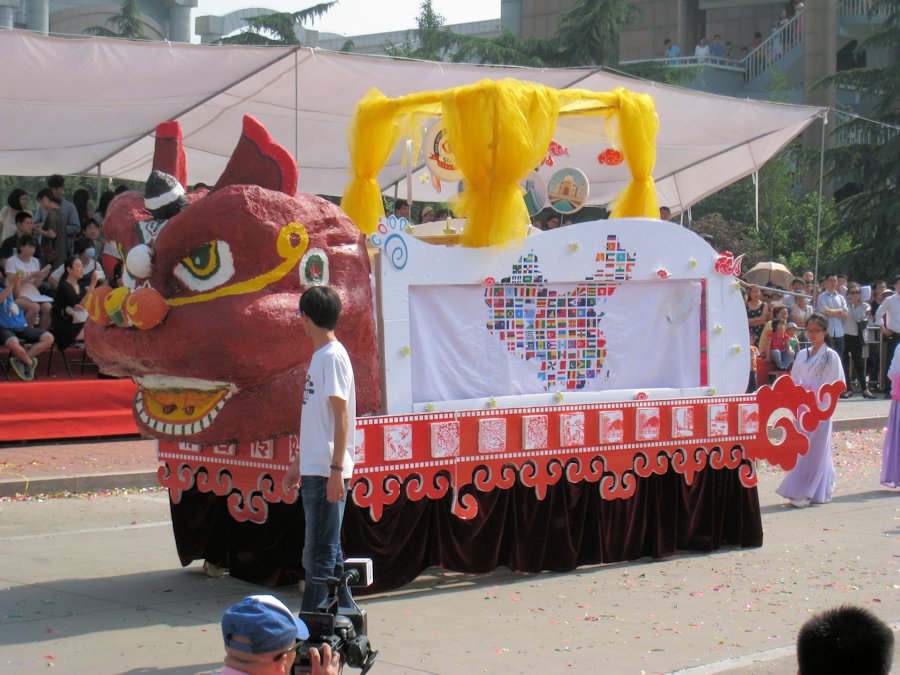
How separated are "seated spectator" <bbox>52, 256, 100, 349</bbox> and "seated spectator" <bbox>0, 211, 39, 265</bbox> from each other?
854 millimetres

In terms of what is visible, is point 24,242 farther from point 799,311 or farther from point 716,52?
point 716,52

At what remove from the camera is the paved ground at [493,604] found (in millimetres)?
6066

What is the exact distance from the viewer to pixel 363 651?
5027mm

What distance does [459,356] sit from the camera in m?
7.93

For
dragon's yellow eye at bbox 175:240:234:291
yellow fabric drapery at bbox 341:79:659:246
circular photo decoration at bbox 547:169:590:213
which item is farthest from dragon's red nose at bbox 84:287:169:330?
circular photo decoration at bbox 547:169:590:213

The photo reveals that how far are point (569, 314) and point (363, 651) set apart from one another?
3829mm

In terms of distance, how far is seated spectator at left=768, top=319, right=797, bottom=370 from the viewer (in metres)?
18.1

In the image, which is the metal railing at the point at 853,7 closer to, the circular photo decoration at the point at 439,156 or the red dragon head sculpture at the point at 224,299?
the circular photo decoration at the point at 439,156

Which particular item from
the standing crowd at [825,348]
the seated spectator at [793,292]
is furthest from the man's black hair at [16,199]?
the seated spectator at [793,292]

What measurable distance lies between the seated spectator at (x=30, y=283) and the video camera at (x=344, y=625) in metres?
9.87

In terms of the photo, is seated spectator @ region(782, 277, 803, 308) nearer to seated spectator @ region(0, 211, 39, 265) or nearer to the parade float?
the parade float

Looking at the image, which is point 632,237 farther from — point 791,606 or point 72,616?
point 72,616

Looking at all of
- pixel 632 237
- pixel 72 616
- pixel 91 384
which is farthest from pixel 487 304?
pixel 91 384

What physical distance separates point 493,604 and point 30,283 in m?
9.04
